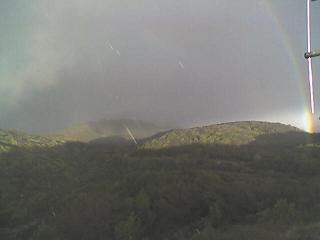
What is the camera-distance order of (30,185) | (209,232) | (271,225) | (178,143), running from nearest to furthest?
(209,232)
(271,225)
(30,185)
(178,143)

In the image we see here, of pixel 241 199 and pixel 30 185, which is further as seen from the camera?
pixel 30 185

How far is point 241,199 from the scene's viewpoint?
4791 centimetres

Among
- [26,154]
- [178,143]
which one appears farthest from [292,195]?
[178,143]

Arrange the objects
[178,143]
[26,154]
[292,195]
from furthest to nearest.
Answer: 1. [178,143]
2. [26,154]
3. [292,195]

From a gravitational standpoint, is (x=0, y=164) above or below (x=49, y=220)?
above

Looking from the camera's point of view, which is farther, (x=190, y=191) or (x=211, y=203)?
(x=190, y=191)

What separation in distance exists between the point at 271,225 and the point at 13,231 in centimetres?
3125

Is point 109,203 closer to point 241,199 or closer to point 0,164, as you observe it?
point 241,199

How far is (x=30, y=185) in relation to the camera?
299 feet

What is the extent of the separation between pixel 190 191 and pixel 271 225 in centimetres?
2733

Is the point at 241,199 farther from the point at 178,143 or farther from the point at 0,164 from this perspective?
the point at 178,143

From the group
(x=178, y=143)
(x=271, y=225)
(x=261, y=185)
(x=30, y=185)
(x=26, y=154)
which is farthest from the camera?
(x=178, y=143)

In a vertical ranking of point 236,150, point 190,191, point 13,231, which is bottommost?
point 13,231

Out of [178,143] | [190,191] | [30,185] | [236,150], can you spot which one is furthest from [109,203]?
[178,143]
